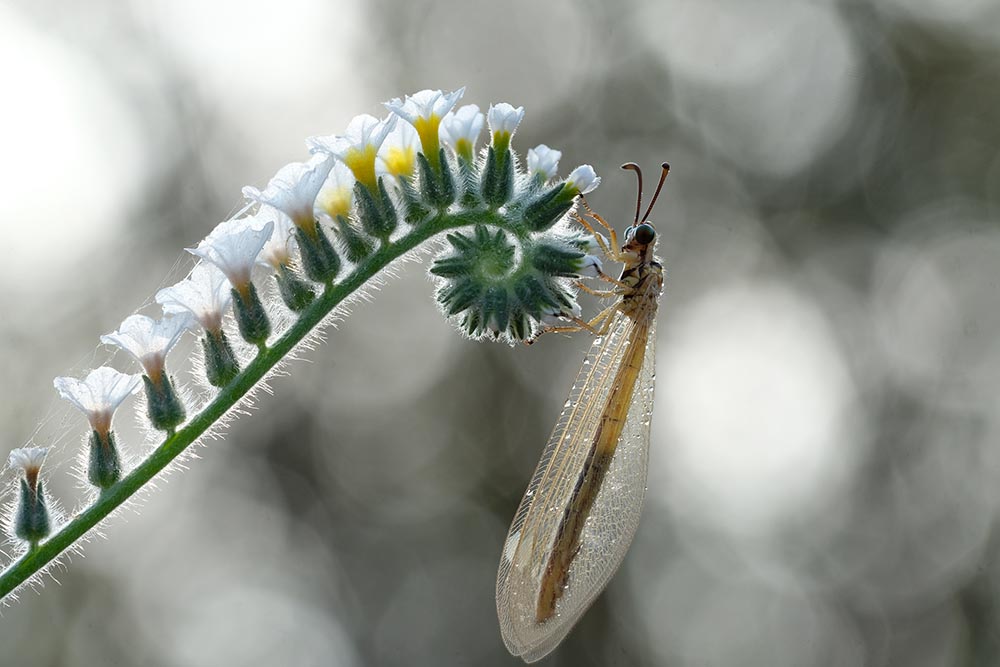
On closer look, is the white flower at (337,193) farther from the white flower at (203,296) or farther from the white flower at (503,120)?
the white flower at (503,120)

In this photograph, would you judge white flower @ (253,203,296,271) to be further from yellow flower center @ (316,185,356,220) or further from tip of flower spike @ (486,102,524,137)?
tip of flower spike @ (486,102,524,137)

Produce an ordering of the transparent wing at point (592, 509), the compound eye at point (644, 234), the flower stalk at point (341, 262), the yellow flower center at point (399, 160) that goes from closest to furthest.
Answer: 1. the flower stalk at point (341, 262)
2. the yellow flower center at point (399, 160)
3. the transparent wing at point (592, 509)
4. the compound eye at point (644, 234)

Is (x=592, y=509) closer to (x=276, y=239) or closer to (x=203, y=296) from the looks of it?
(x=276, y=239)

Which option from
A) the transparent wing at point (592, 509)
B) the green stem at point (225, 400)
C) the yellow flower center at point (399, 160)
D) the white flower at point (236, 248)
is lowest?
the transparent wing at point (592, 509)

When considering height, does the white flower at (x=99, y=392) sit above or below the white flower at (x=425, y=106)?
below

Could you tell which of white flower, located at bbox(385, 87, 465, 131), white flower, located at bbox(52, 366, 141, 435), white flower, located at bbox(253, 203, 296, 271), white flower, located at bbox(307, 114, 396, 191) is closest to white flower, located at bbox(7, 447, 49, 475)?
white flower, located at bbox(52, 366, 141, 435)

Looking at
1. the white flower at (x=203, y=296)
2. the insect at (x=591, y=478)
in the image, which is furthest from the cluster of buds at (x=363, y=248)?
the insect at (x=591, y=478)

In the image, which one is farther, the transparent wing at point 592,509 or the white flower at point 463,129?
the transparent wing at point 592,509
